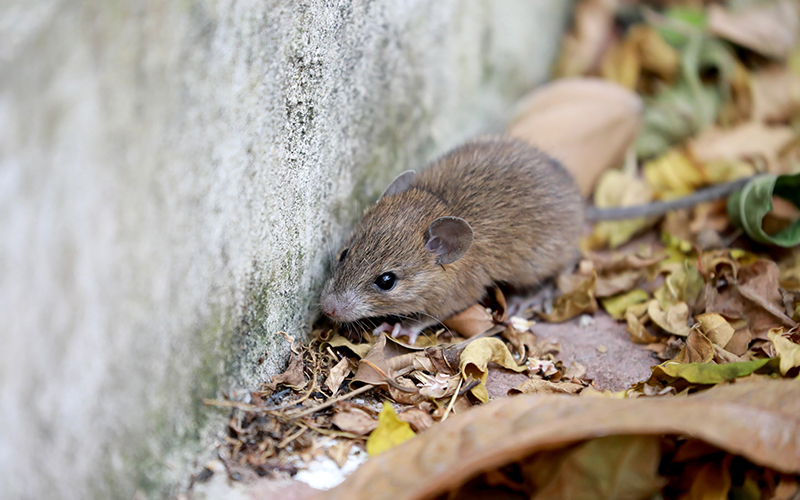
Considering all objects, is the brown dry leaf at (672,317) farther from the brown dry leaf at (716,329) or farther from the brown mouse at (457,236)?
the brown mouse at (457,236)

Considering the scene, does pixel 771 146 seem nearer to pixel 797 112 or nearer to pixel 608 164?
pixel 797 112

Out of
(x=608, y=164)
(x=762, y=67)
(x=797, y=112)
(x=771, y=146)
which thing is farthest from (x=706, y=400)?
(x=762, y=67)

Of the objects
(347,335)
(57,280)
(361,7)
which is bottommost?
(347,335)

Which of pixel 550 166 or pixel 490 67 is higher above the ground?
pixel 490 67

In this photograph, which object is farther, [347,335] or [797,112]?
[797,112]

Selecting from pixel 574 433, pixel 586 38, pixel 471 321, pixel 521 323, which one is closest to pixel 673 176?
pixel 586 38

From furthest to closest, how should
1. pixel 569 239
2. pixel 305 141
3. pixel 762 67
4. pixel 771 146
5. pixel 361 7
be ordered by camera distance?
pixel 762 67, pixel 771 146, pixel 569 239, pixel 361 7, pixel 305 141

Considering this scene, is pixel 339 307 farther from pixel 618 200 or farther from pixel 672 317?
pixel 618 200
